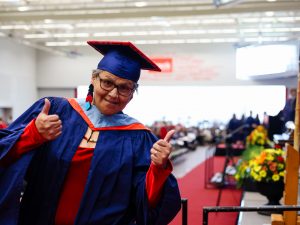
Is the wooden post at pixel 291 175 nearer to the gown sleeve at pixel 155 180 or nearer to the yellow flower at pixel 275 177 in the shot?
the yellow flower at pixel 275 177

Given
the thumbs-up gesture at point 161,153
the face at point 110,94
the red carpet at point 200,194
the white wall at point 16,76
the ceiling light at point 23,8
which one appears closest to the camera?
Answer: the thumbs-up gesture at point 161,153

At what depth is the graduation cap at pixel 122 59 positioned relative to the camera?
180 cm

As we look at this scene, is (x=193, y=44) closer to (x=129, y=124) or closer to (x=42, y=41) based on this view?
(x=42, y=41)

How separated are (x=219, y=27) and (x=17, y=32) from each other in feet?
24.6

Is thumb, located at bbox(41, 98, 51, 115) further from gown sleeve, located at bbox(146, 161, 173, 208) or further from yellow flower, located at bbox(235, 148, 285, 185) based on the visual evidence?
yellow flower, located at bbox(235, 148, 285, 185)

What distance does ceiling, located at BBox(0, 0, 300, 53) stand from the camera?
33.1ft

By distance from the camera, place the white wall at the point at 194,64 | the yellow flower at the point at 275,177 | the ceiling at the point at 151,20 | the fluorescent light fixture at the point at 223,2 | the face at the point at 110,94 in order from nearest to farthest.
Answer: the face at the point at 110,94 → the yellow flower at the point at 275,177 → the fluorescent light fixture at the point at 223,2 → the ceiling at the point at 151,20 → the white wall at the point at 194,64

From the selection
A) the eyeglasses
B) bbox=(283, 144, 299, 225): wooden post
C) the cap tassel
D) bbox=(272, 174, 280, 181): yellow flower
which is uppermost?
the eyeglasses

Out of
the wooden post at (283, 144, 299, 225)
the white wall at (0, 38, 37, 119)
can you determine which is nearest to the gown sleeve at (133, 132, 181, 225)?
the wooden post at (283, 144, 299, 225)

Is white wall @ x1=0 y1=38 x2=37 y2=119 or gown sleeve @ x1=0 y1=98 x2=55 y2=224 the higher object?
white wall @ x1=0 y1=38 x2=37 y2=119

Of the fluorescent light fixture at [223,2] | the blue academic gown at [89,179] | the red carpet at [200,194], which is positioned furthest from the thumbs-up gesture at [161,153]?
the fluorescent light fixture at [223,2]

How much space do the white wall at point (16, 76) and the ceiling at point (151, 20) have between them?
954 mm

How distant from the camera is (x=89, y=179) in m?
1.69

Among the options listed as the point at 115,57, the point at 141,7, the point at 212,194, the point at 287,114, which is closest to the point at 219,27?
the point at 141,7
